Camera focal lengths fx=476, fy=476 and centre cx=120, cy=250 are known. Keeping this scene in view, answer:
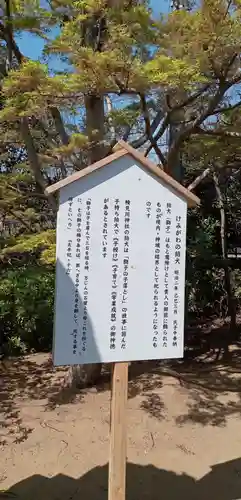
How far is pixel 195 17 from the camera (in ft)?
11.7

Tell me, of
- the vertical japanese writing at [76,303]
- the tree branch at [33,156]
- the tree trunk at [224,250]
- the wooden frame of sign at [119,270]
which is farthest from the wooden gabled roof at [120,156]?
the tree trunk at [224,250]

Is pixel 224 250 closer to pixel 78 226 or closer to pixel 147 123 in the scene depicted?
pixel 147 123

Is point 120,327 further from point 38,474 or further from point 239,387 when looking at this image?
point 239,387

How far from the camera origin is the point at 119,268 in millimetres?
2559

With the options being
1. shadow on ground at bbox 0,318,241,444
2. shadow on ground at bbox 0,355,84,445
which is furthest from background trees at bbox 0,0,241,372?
shadow on ground at bbox 0,318,241,444

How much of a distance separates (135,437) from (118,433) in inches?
77.2

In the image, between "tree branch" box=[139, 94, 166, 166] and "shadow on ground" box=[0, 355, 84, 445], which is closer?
"tree branch" box=[139, 94, 166, 166]

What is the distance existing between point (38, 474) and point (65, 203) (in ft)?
8.17

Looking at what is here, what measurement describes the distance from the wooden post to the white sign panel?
122 millimetres

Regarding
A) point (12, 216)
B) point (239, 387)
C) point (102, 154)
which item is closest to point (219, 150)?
point (102, 154)

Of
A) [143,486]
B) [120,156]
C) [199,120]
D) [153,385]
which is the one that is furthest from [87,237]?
[153,385]

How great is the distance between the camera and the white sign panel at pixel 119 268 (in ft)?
8.18

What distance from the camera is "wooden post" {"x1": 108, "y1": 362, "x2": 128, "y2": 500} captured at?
8.59 ft

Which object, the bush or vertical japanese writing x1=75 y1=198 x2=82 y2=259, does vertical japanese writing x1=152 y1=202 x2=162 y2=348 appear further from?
the bush
